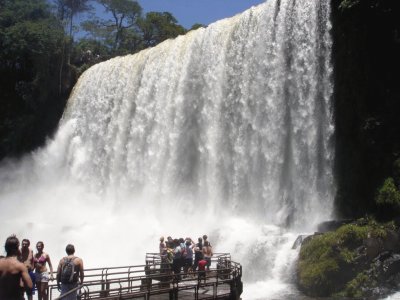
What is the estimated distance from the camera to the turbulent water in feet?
70.7

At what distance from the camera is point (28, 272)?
9.07 metres

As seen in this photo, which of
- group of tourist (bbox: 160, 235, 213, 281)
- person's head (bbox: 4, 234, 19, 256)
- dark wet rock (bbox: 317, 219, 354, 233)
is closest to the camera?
person's head (bbox: 4, 234, 19, 256)

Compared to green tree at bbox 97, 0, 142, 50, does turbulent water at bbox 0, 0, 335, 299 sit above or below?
below

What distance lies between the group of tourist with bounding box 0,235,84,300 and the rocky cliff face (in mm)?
12395

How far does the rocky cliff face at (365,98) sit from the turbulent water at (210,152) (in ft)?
2.19

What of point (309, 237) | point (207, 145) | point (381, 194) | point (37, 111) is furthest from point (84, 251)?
point (37, 111)

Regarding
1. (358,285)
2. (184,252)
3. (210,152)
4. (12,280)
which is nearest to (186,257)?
(184,252)

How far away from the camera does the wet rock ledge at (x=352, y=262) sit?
16047 millimetres

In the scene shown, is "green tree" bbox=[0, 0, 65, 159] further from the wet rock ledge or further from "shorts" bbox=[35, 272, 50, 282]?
"shorts" bbox=[35, 272, 50, 282]

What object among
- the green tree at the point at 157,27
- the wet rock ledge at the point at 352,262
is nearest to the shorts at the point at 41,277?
the wet rock ledge at the point at 352,262

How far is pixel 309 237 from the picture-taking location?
57.6 feet

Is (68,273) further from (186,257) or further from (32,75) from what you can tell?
(32,75)

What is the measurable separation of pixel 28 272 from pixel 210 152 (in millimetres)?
18175

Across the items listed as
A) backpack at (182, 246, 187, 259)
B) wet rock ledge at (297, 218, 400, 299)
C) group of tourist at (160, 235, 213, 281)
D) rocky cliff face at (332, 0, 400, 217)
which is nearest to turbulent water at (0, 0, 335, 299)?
rocky cliff face at (332, 0, 400, 217)
